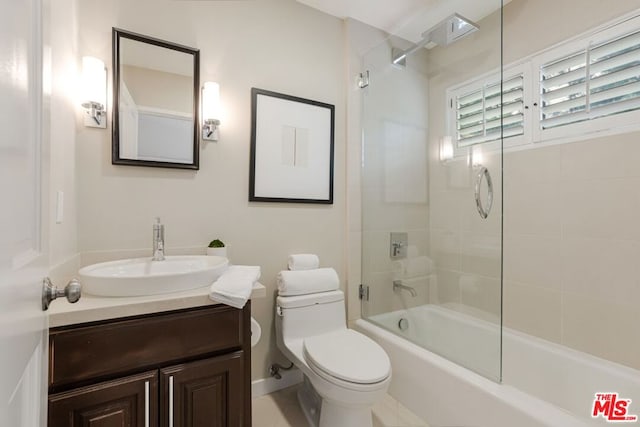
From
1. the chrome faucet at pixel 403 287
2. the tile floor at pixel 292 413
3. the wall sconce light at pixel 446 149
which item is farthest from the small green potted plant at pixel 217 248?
the wall sconce light at pixel 446 149

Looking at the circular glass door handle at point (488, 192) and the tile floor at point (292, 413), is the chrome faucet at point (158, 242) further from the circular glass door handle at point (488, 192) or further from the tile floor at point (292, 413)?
the circular glass door handle at point (488, 192)

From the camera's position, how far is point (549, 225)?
176 cm

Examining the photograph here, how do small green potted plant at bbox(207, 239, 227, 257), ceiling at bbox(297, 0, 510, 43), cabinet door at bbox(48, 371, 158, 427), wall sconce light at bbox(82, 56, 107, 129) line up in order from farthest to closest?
1. ceiling at bbox(297, 0, 510, 43)
2. small green potted plant at bbox(207, 239, 227, 257)
3. wall sconce light at bbox(82, 56, 107, 129)
4. cabinet door at bbox(48, 371, 158, 427)

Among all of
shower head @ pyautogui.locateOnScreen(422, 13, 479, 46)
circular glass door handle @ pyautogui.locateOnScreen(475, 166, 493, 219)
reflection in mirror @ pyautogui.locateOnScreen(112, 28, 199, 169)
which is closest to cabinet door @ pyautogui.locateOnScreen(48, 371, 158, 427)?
reflection in mirror @ pyautogui.locateOnScreen(112, 28, 199, 169)

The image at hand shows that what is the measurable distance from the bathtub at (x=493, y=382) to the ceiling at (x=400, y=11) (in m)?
1.89

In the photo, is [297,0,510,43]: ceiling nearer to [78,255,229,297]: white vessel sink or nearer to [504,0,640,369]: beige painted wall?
[504,0,640,369]: beige painted wall

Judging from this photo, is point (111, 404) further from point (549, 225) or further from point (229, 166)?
point (549, 225)

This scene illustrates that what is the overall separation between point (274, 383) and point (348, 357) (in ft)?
2.33

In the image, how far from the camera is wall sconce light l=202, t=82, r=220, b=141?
1614 millimetres

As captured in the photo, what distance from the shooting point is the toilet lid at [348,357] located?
130 centimetres

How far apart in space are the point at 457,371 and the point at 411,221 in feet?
3.27

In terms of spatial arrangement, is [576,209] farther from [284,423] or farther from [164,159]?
[164,159]

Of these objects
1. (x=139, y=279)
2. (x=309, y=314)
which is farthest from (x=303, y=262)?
(x=139, y=279)

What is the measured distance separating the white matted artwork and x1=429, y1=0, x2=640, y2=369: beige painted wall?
77 centimetres
